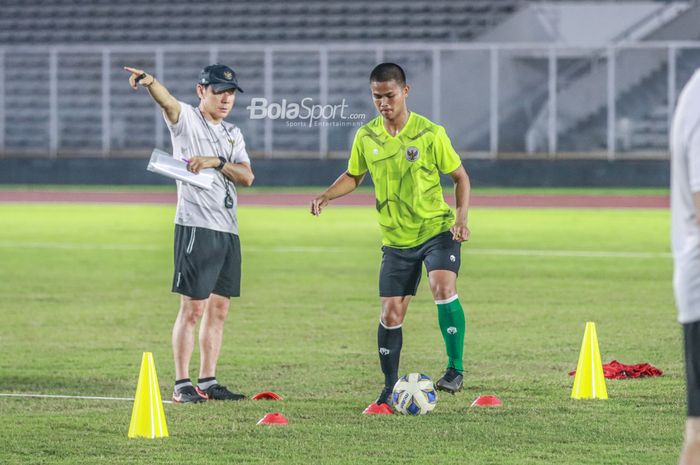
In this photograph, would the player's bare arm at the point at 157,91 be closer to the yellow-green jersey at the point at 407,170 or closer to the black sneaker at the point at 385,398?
the yellow-green jersey at the point at 407,170

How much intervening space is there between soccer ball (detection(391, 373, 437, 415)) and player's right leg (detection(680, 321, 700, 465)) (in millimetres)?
3610

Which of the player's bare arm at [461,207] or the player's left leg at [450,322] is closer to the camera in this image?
the player's bare arm at [461,207]

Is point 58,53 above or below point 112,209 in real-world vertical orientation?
above

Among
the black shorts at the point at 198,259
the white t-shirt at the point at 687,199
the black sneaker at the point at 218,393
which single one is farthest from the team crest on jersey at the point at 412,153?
the white t-shirt at the point at 687,199

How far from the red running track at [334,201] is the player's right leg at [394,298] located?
2037 cm

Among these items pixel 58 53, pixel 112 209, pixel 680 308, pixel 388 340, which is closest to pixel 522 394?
pixel 388 340

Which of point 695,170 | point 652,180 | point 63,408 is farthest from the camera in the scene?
point 652,180

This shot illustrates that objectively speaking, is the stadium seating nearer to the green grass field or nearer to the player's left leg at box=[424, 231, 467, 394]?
the green grass field

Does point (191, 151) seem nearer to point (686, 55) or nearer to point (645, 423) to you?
point (645, 423)

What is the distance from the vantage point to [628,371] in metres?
9.35

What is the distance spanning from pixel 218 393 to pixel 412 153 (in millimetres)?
1813

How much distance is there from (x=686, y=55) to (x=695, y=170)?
3142 centimetres

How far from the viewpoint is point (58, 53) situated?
38.0 metres

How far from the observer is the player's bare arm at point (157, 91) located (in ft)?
26.8
